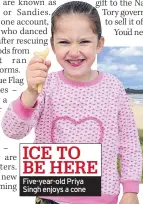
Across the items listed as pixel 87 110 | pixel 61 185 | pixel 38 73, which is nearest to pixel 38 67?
pixel 38 73

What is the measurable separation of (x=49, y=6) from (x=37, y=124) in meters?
0.21

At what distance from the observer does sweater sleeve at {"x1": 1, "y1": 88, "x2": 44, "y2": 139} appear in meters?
0.74

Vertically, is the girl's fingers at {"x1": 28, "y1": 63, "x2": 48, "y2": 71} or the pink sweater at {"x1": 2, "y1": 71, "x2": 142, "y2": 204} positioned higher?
the girl's fingers at {"x1": 28, "y1": 63, "x2": 48, "y2": 71}

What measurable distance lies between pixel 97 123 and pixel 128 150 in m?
0.07

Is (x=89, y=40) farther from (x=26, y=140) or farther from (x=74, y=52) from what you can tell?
(x=26, y=140)

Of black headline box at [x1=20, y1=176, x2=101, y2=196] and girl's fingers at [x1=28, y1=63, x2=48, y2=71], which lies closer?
girl's fingers at [x1=28, y1=63, x2=48, y2=71]

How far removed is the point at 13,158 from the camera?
883mm

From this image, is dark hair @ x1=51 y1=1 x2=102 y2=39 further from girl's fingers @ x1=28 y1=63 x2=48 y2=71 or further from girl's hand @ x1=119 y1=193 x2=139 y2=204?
girl's hand @ x1=119 y1=193 x2=139 y2=204

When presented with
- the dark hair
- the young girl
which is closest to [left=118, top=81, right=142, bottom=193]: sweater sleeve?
the young girl

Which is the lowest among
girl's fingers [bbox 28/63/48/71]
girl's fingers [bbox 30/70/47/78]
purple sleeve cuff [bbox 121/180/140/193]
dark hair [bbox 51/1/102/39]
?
purple sleeve cuff [bbox 121/180/140/193]

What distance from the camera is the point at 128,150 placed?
81 cm

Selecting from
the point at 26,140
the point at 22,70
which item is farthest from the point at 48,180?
the point at 22,70

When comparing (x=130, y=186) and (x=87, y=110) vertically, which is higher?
(x=87, y=110)

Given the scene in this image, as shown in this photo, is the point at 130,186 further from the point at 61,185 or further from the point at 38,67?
the point at 38,67
